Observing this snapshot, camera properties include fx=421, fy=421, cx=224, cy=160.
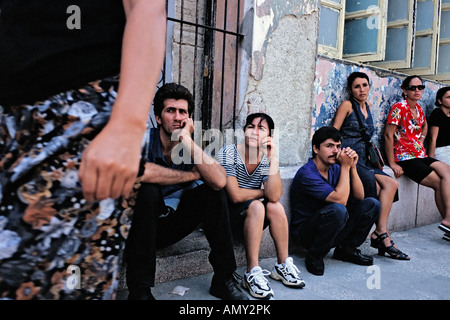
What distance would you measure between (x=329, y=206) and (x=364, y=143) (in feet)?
4.49

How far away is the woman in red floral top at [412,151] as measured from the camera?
468 cm

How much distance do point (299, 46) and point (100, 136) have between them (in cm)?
356

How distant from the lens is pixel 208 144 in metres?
3.66

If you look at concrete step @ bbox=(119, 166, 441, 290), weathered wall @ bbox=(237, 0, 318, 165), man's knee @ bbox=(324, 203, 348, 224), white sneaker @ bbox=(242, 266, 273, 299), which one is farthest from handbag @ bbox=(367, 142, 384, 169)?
white sneaker @ bbox=(242, 266, 273, 299)

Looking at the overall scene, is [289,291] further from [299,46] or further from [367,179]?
[299,46]

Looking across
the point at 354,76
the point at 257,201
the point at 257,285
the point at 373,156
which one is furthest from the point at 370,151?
the point at 257,285

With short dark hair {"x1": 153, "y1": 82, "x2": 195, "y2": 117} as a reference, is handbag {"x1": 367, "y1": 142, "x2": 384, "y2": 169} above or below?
below

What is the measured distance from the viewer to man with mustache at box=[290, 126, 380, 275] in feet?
10.5

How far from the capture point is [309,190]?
11.0 feet

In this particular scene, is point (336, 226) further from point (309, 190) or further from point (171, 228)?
point (171, 228)

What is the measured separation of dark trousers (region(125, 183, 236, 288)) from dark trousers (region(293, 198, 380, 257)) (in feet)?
3.14

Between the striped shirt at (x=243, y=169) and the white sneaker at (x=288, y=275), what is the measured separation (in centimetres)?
61

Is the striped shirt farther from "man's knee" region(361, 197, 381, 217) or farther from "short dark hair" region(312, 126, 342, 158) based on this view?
"man's knee" region(361, 197, 381, 217)

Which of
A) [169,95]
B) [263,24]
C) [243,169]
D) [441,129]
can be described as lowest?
[243,169]
